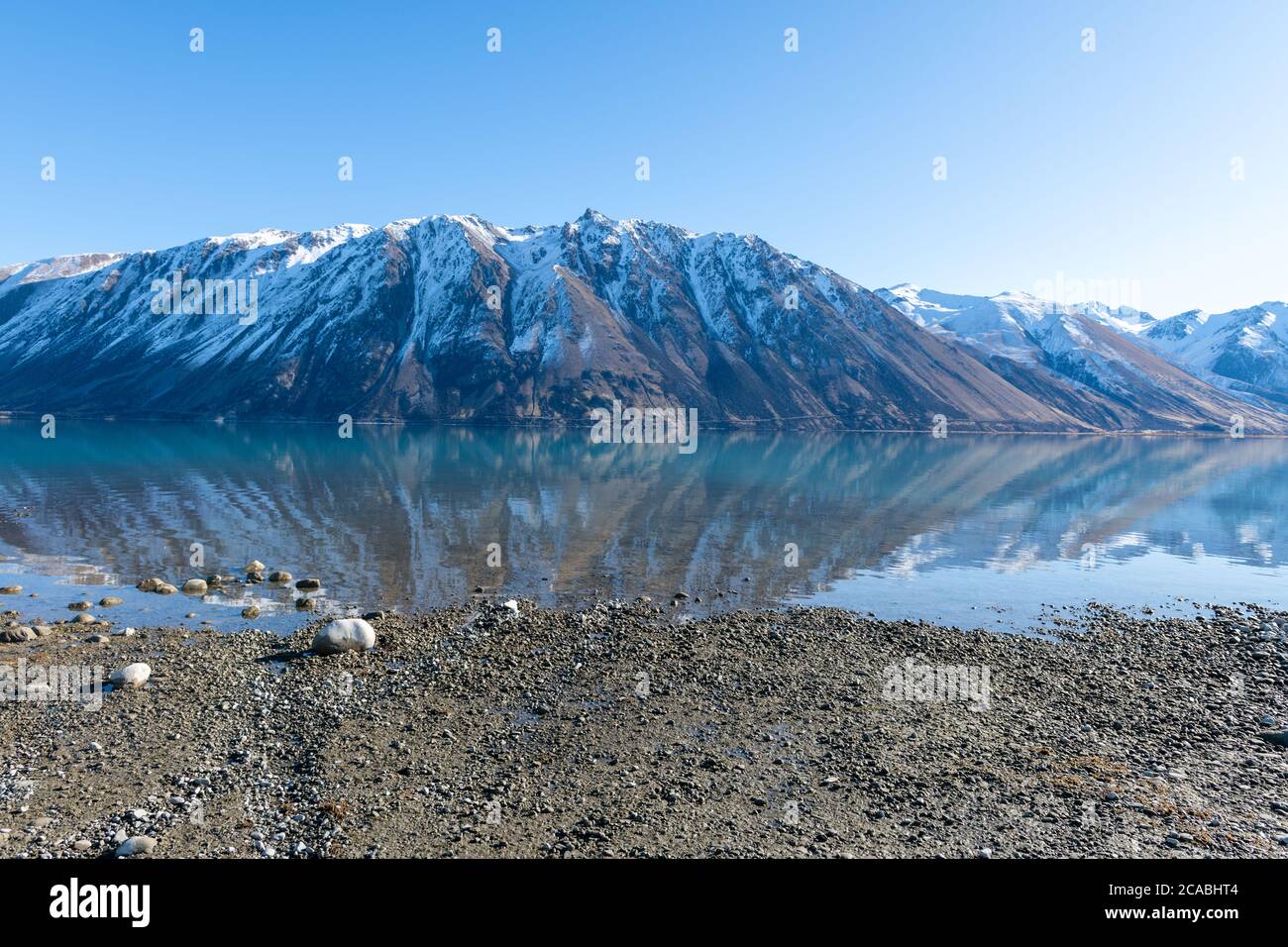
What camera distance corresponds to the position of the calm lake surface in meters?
39.7

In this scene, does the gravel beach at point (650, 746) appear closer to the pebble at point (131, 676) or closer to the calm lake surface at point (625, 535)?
the pebble at point (131, 676)

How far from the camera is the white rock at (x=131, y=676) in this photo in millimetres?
24266

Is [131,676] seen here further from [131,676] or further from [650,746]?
[650,746]

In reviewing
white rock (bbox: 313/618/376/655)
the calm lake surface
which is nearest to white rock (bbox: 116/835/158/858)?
white rock (bbox: 313/618/376/655)

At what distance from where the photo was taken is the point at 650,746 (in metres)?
21.2

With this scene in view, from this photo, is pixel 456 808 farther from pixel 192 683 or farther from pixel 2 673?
pixel 2 673

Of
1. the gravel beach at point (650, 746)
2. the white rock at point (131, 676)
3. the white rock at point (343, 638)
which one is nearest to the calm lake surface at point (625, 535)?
the white rock at point (343, 638)

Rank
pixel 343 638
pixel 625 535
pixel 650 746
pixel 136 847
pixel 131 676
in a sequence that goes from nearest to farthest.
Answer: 1. pixel 136 847
2. pixel 650 746
3. pixel 131 676
4. pixel 343 638
5. pixel 625 535

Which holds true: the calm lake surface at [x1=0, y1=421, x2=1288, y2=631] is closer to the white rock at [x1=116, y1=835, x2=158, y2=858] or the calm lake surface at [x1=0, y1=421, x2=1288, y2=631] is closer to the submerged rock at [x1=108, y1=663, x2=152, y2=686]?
the submerged rock at [x1=108, y1=663, x2=152, y2=686]

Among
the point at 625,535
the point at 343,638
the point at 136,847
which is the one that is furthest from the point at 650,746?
the point at 625,535

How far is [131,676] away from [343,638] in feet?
22.4

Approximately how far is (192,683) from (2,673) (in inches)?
269

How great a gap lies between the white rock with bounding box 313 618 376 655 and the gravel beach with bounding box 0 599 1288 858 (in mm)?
399

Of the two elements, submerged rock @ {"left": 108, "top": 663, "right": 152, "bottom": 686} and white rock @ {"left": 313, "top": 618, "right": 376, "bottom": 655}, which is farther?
white rock @ {"left": 313, "top": 618, "right": 376, "bottom": 655}
